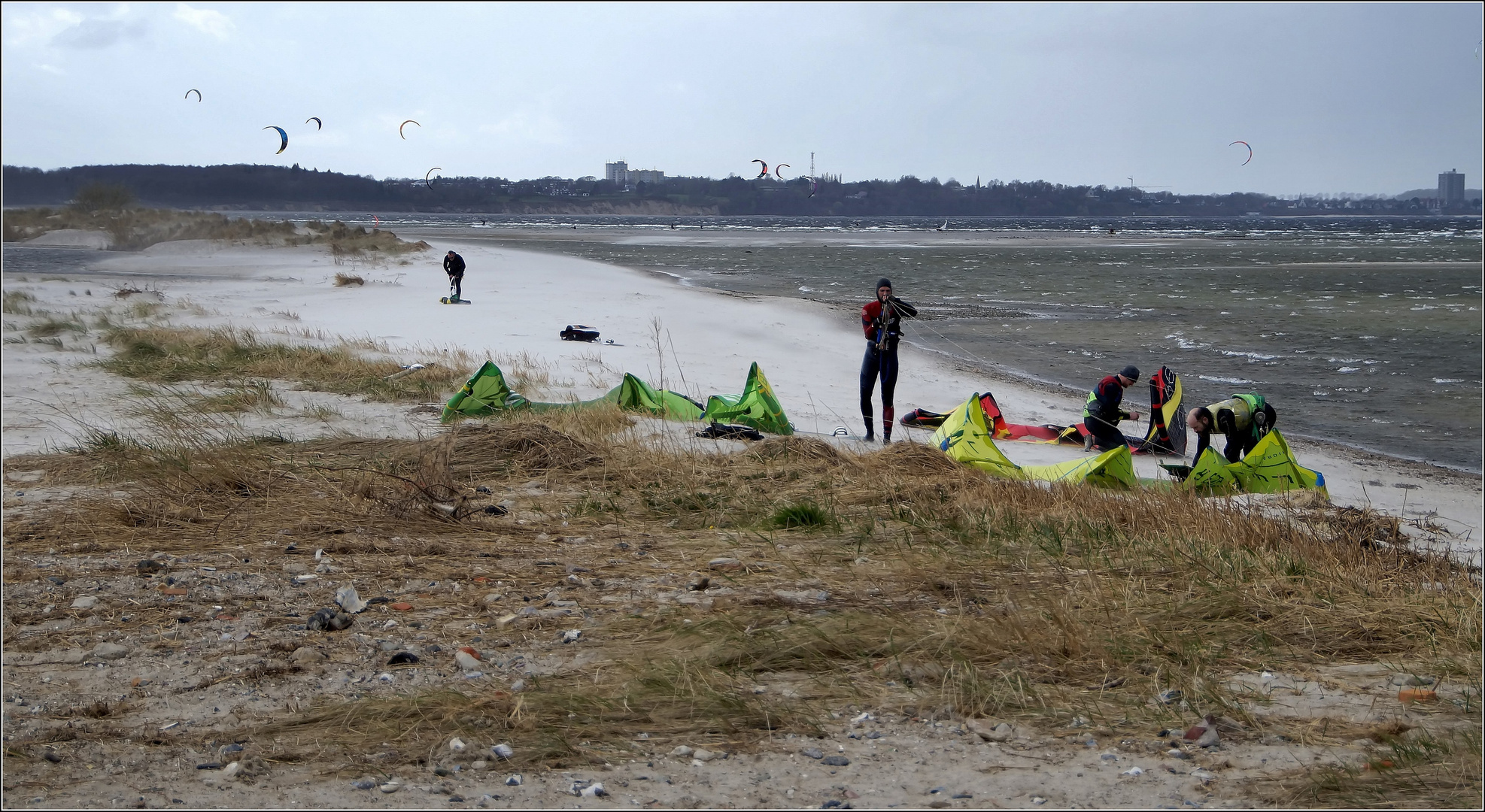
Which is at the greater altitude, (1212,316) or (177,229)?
(177,229)

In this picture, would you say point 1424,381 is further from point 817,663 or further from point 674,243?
point 674,243

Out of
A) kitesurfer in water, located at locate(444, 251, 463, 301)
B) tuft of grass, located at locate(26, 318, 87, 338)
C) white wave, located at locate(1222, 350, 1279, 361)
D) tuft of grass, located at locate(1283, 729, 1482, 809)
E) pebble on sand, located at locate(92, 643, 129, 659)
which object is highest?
kitesurfer in water, located at locate(444, 251, 463, 301)

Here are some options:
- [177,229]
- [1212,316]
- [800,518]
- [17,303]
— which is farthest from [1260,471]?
[177,229]

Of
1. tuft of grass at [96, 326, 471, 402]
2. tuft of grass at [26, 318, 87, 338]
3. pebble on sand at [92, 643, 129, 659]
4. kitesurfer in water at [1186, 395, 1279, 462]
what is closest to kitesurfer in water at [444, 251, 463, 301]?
tuft of grass at [26, 318, 87, 338]

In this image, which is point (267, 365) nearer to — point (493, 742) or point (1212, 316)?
point (493, 742)

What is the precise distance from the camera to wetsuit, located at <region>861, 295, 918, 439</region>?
34.4 ft

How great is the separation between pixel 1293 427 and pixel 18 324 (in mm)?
17527

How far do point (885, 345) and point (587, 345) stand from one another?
7016 mm

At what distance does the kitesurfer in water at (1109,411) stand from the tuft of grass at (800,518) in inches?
182

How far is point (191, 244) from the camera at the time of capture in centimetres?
3462

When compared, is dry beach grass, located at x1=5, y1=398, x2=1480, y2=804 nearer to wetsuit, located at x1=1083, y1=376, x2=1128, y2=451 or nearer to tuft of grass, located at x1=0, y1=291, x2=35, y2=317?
wetsuit, located at x1=1083, y1=376, x2=1128, y2=451

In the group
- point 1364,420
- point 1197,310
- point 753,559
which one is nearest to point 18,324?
point 753,559

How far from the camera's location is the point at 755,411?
10273 mm

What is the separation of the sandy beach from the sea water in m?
1.45
